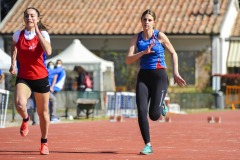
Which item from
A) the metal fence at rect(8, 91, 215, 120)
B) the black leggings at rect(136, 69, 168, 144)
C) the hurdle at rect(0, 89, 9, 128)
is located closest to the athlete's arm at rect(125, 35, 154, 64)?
the black leggings at rect(136, 69, 168, 144)

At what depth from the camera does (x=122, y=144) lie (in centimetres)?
1516

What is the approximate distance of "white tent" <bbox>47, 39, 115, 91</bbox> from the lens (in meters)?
37.6

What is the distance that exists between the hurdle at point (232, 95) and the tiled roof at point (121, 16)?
3.01 metres

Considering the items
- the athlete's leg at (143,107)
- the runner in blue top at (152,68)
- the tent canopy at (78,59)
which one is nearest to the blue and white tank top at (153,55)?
the runner in blue top at (152,68)

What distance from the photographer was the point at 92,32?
48.0 meters

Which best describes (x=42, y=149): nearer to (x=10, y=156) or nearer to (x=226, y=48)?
(x=10, y=156)

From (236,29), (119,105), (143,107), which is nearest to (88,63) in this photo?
(119,105)

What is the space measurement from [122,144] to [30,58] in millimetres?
2988

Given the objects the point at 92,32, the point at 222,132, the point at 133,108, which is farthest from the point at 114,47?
the point at 222,132

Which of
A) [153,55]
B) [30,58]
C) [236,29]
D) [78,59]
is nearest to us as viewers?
[30,58]

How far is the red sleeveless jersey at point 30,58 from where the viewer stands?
1279cm

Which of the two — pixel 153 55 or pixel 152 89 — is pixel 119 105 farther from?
pixel 153 55

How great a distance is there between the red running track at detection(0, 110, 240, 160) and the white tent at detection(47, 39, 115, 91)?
1735 centimetres

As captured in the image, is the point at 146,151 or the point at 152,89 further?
the point at 152,89
